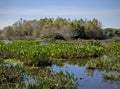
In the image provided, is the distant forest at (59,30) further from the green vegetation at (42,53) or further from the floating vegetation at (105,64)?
the floating vegetation at (105,64)

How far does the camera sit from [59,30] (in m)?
57.9

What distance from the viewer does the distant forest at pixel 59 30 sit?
52.8 m

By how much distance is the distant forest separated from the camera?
5280 cm

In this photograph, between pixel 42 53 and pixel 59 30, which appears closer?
pixel 42 53

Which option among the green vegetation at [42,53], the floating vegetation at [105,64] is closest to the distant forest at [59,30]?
the green vegetation at [42,53]

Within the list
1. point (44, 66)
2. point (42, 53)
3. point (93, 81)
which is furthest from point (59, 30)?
point (93, 81)

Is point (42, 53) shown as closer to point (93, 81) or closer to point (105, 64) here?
point (105, 64)

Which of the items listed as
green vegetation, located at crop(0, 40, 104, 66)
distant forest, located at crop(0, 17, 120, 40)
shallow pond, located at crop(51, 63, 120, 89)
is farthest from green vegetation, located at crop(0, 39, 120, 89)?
distant forest, located at crop(0, 17, 120, 40)

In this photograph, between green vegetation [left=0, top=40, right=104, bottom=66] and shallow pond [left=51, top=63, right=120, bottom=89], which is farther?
green vegetation [left=0, top=40, right=104, bottom=66]

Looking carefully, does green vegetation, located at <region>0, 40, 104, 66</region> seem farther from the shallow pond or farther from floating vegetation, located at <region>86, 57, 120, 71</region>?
the shallow pond

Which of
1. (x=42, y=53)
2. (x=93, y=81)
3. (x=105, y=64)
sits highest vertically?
(x=42, y=53)

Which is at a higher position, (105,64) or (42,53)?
(42,53)

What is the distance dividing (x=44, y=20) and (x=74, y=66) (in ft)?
199

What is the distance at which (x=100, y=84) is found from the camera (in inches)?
442
